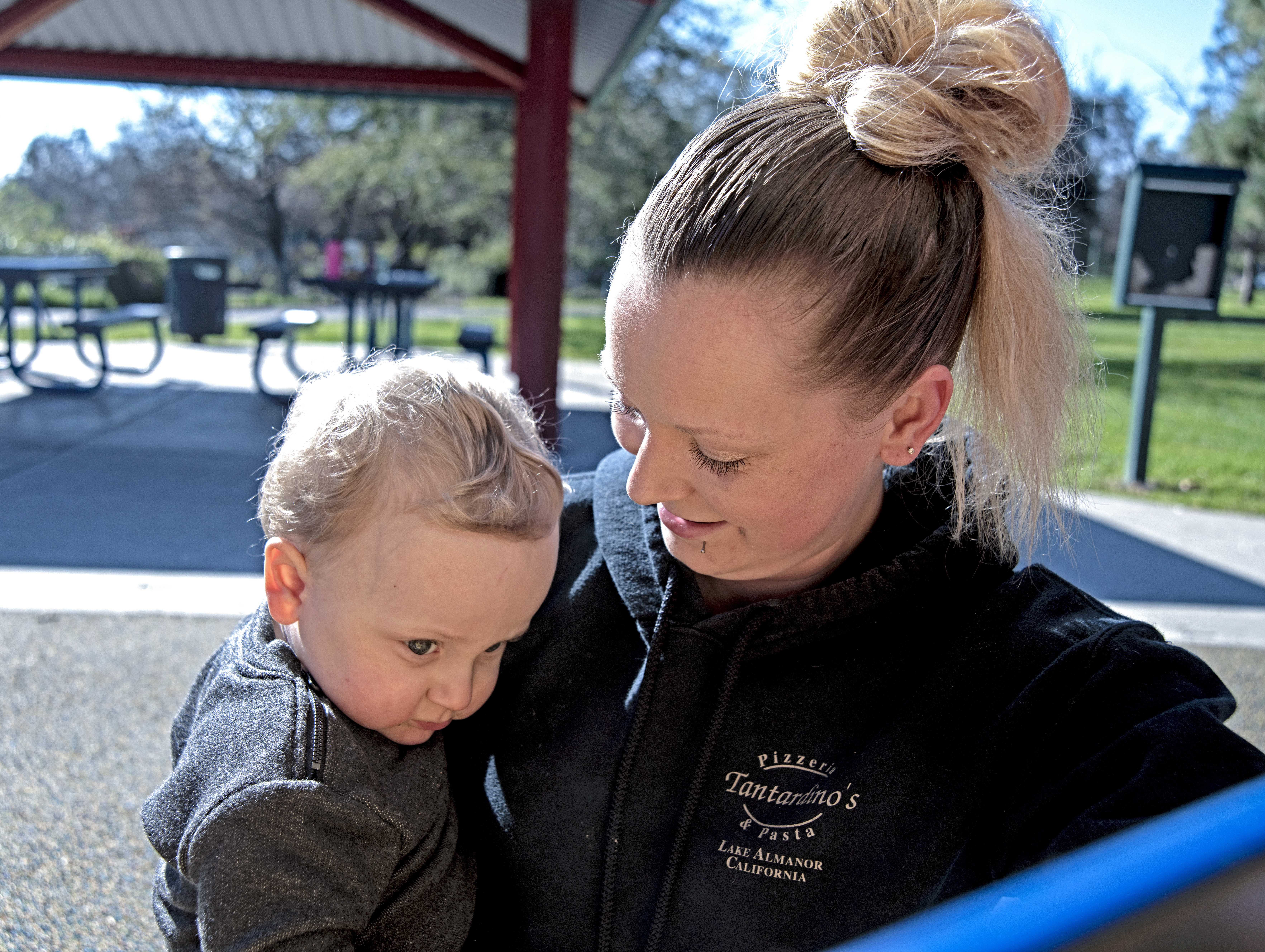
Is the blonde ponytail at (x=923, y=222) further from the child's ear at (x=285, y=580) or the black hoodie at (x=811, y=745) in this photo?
the child's ear at (x=285, y=580)

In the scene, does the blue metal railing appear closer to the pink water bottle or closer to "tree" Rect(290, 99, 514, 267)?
the pink water bottle

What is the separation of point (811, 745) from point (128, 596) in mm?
3141

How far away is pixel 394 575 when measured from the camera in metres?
1.22

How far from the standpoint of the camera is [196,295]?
32.1 ft

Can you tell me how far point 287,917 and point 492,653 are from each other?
37cm

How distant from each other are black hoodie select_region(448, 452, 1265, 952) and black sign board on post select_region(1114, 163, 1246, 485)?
536cm

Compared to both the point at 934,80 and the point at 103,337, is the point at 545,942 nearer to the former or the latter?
the point at 934,80

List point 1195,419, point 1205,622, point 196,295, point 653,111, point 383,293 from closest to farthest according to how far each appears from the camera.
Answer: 1. point 1205,622
2. point 383,293
3. point 196,295
4. point 1195,419
5. point 653,111

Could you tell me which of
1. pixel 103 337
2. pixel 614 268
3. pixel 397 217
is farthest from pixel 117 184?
pixel 614 268

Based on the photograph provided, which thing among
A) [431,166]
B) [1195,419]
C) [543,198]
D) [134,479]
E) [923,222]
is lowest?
[1195,419]

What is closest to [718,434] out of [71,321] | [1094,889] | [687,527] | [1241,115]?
[687,527]

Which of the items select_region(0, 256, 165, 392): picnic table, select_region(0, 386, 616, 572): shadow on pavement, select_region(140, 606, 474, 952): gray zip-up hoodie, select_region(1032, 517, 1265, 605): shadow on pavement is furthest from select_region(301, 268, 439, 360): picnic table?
select_region(140, 606, 474, 952): gray zip-up hoodie

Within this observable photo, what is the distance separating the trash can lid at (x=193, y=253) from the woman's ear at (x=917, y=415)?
32.0ft

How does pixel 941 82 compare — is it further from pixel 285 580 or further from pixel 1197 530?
pixel 1197 530
